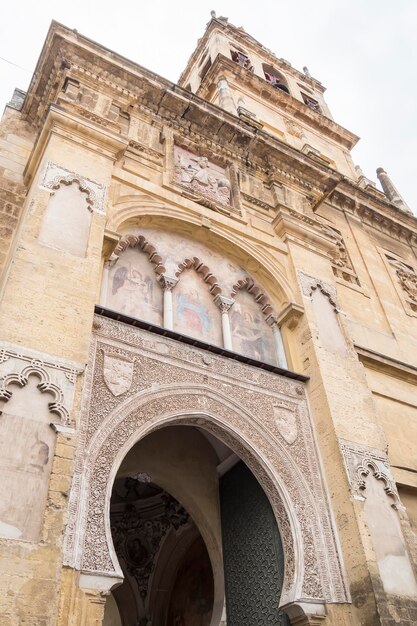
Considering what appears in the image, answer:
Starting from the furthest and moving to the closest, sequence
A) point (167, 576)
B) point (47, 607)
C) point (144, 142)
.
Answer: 1. point (167, 576)
2. point (144, 142)
3. point (47, 607)

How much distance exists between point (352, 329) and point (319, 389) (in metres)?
2.43

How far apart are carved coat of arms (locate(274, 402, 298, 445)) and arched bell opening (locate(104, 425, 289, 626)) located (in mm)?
703

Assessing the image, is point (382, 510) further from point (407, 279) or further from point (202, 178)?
point (407, 279)

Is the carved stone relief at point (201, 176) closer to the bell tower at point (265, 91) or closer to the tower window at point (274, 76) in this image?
the bell tower at point (265, 91)

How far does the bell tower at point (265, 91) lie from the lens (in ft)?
49.2

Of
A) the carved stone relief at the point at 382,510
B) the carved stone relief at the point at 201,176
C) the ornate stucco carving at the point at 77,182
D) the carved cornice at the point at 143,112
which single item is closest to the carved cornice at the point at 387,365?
the carved stone relief at the point at 382,510

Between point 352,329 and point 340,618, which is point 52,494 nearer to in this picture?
point 340,618

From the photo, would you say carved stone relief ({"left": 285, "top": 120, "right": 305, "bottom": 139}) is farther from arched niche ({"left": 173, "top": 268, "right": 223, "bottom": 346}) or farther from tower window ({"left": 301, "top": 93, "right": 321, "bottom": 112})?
arched niche ({"left": 173, "top": 268, "right": 223, "bottom": 346})

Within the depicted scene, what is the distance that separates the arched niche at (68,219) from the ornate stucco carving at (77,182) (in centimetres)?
2

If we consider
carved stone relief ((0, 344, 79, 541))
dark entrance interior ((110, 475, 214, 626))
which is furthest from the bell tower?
carved stone relief ((0, 344, 79, 541))

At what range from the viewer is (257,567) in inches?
244

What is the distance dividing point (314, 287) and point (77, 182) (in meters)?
3.82

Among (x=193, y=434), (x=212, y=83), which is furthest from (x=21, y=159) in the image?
(x=212, y=83)

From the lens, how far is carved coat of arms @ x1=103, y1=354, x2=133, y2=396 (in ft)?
18.2
